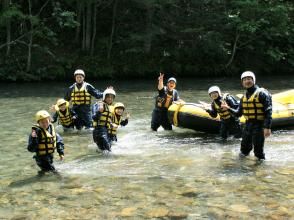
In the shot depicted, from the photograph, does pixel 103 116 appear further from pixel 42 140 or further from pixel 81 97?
pixel 81 97

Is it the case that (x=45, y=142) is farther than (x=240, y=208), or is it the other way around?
(x=45, y=142)

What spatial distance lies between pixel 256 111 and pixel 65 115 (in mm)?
5396

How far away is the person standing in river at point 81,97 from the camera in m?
12.0

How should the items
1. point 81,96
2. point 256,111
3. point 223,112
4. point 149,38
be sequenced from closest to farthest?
point 256,111, point 223,112, point 81,96, point 149,38

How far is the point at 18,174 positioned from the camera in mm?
8023

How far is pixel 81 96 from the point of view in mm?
12078

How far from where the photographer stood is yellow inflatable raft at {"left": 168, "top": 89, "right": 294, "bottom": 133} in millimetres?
11078

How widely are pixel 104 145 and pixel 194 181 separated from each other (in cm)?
252

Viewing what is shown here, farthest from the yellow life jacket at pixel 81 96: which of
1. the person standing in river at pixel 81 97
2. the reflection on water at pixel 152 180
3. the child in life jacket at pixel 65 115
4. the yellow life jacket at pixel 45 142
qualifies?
the yellow life jacket at pixel 45 142

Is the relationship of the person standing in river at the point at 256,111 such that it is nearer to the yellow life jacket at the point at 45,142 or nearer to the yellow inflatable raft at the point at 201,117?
the yellow inflatable raft at the point at 201,117

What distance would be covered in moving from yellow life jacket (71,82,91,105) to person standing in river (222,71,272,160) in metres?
4.69

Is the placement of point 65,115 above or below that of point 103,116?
below

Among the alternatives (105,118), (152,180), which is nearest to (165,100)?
(105,118)

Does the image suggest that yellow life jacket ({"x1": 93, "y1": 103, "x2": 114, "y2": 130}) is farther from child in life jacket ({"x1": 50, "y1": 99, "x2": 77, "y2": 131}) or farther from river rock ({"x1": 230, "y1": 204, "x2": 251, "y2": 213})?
river rock ({"x1": 230, "y1": 204, "x2": 251, "y2": 213})
